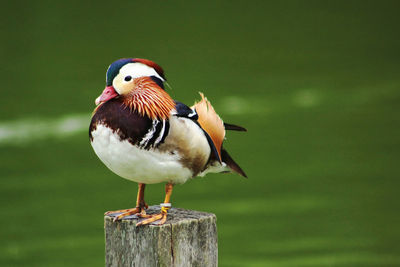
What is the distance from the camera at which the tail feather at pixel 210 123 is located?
2939mm

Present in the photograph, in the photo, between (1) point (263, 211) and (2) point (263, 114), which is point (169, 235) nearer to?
(1) point (263, 211)

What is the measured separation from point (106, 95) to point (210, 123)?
0.46m

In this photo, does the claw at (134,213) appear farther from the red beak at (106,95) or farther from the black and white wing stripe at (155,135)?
the red beak at (106,95)

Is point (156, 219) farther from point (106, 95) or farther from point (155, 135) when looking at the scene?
point (106, 95)

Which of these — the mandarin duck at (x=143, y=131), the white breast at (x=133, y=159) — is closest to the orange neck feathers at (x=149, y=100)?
the mandarin duck at (x=143, y=131)

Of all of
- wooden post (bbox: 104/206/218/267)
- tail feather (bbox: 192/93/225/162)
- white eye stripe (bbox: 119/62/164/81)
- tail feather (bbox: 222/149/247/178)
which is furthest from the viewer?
tail feather (bbox: 222/149/247/178)

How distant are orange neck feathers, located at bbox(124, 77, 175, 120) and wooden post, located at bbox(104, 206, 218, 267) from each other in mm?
388

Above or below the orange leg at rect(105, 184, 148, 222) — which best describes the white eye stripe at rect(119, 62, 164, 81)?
above

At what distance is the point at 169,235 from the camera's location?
264cm

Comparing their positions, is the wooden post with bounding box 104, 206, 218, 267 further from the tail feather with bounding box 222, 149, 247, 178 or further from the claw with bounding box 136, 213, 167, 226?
the tail feather with bounding box 222, 149, 247, 178

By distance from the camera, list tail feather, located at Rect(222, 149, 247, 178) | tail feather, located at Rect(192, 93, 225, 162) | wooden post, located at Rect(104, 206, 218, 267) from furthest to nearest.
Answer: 1. tail feather, located at Rect(222, 149, 247, 178)
2. tail feather, located at Rect(192, 93, 225, 162)
3. wooden post, located at Rect(104, 206, 218, 267)

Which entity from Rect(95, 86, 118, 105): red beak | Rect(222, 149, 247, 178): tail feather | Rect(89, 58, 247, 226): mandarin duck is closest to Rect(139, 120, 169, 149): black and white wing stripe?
Rect(89, 58, 247, 226): mandarin duck

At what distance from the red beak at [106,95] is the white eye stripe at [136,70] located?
0.07 m

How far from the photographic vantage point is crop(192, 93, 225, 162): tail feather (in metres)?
2.94
